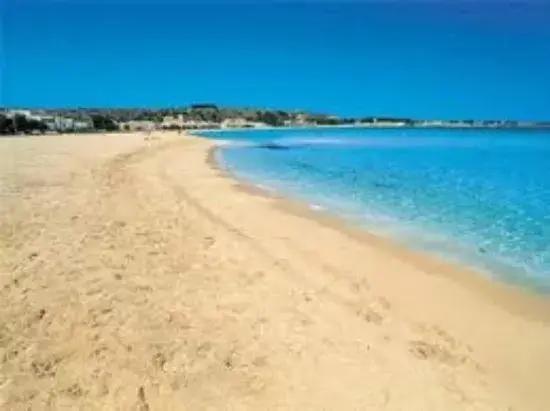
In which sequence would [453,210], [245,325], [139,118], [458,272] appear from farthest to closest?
[139,118]
[453,210]
[458,272]
[245,325]

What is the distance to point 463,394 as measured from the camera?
14.4ft

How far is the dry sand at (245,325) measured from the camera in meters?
4.22

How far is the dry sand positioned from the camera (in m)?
4.22

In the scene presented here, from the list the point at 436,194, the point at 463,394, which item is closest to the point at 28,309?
the point at 463,394

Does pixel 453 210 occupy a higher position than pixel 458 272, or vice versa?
pixel 458 272

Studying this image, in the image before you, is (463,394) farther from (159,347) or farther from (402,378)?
(159,347)

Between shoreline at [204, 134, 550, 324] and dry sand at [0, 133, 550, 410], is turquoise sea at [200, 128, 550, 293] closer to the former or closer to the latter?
shoreline at [204, 134, 550, 324]

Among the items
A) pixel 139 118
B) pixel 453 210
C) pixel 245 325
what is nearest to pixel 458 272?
pixel 245 325

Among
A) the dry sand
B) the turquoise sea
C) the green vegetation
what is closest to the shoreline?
the dry sand

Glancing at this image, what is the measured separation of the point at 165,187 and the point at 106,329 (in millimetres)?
11608

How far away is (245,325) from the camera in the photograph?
5383 mm

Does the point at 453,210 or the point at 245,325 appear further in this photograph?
the point at 453,210

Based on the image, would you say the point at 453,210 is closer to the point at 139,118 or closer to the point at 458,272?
the point at 458,272

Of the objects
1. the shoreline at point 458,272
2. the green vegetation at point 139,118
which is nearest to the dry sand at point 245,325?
the shoreline at point 458,272
